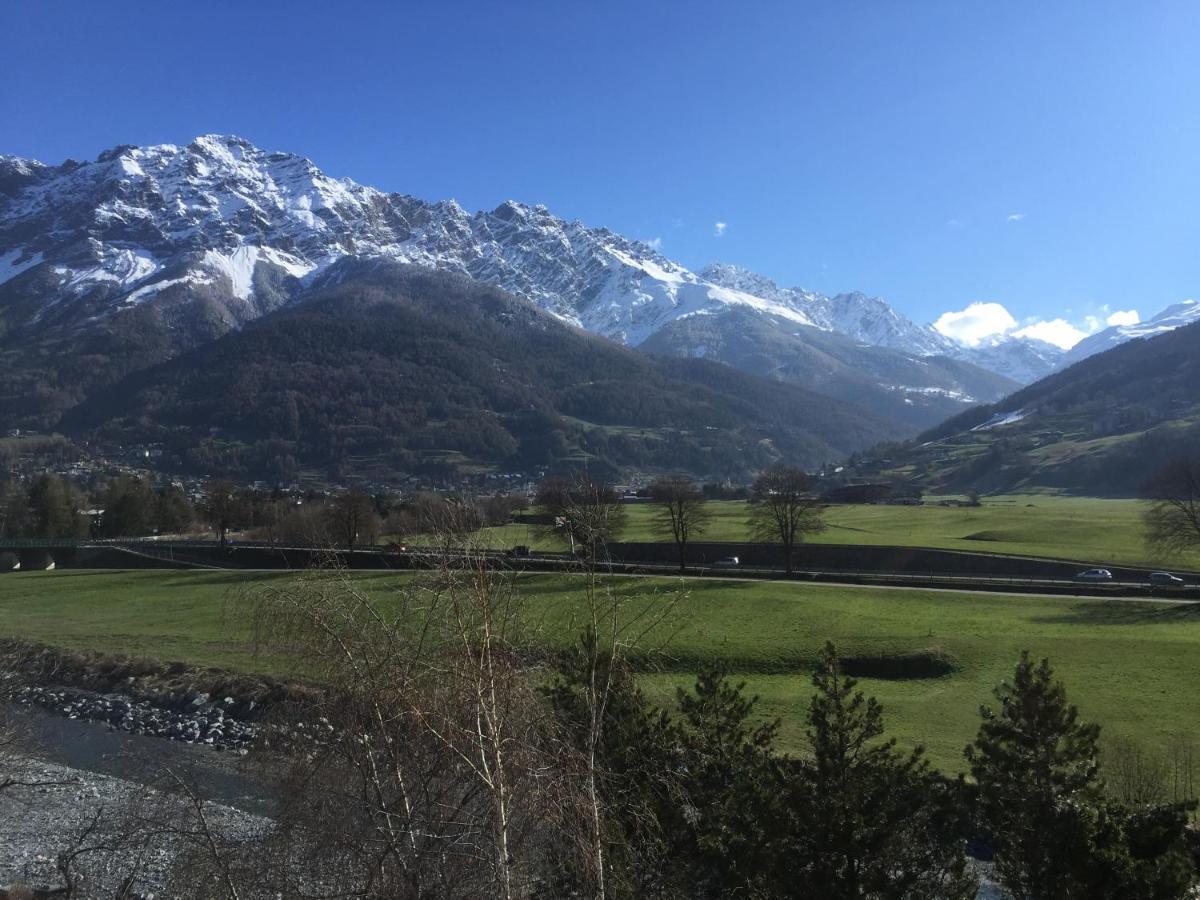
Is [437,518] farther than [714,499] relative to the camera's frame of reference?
No

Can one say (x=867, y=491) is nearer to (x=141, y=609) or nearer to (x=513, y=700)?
(x=141, y=609)

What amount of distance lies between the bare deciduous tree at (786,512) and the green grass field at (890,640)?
464 inches

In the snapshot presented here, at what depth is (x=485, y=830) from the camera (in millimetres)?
9109

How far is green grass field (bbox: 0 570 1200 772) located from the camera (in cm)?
2876

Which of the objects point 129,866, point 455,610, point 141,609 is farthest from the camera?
point 141,609

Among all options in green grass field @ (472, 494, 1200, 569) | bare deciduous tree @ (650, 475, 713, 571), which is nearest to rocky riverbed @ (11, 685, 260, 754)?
bare deciduous tree @ (650, 475, 713, 571)

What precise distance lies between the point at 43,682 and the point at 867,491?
16209 cm

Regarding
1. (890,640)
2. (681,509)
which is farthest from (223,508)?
(890,640)

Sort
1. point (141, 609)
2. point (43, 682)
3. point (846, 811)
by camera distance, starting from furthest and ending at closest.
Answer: point (141, 609)
point (43, 682)
point (846, 811)

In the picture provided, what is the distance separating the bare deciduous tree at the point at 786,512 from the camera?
72.1 m

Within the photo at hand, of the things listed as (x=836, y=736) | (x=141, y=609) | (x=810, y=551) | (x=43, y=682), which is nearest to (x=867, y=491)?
(x=810, y=551)

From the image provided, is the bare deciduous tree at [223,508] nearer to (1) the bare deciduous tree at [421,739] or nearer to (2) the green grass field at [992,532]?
(2) the green grass field at [992,532]

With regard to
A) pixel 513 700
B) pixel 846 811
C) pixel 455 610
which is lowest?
pixel 846 811

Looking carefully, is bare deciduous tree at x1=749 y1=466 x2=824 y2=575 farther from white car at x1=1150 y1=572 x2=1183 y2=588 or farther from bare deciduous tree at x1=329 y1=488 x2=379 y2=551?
bare deciduous tree at x1=329 y1=488 x2=379 y2=551
